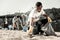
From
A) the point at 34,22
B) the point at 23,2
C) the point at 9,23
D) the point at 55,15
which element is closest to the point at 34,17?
the point at 34,22

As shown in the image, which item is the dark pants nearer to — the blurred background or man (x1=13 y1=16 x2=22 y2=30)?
the blurred background

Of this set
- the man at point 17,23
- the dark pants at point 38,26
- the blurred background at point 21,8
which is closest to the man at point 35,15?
the dark pants at point 38,26

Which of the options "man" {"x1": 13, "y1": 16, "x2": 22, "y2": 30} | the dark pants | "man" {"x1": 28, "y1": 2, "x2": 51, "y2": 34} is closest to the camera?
"man" {"x1": 28, "y1": 2, "x2": 51, "y2": 34}

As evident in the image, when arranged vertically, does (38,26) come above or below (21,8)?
below

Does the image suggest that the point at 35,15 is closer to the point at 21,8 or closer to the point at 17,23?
the point at 17,23

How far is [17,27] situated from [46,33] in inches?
116

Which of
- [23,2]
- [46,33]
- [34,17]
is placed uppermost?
[23,2]

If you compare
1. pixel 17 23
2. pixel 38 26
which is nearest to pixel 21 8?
pixel 17 23

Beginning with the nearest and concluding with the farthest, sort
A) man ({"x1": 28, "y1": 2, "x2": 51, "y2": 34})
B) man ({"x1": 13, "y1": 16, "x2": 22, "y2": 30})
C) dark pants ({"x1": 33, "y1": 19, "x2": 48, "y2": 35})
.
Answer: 1. man ({"x1": 28, "y1": 2, "x2": 51, "y2": 34})
2. dark pants ({"x1": 33, "y1": 19, "x2": 48, "y2": 35})
3. man ({"x1": 13, "y1": 16, "x2": 22, "y2": 30})

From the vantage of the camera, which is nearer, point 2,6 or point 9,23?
point 9,23

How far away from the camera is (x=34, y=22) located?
6.97 meters

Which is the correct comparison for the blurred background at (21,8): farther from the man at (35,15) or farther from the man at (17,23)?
the man at (35,15)

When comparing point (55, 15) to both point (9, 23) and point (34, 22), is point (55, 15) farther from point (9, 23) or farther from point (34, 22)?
point (34, 22)

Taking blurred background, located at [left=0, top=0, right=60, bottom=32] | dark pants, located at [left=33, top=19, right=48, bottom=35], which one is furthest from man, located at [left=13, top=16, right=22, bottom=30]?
dark pants, located at [left=33, top=19, right=48, bottom=35]
